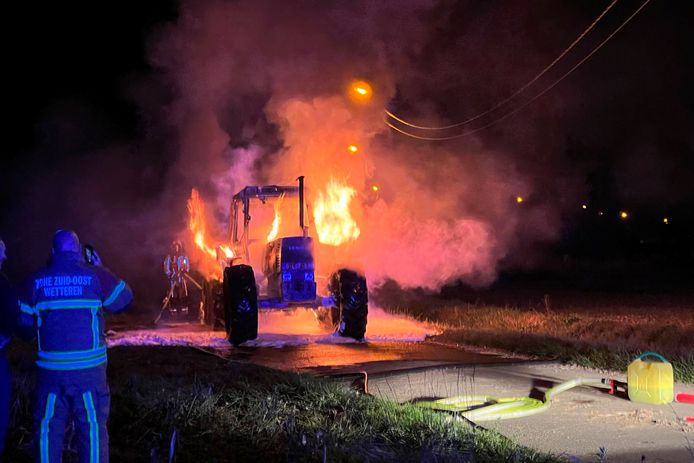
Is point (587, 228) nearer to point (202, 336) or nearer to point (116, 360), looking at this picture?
point (202, 336)

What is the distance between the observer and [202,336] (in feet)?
44.8

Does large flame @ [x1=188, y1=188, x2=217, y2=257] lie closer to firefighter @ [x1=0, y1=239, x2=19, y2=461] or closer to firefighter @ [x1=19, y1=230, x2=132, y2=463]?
firefighter @ [x1=0, y1=239, x2=19, y2=461]

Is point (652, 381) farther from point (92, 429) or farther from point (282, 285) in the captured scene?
point (282, 285)

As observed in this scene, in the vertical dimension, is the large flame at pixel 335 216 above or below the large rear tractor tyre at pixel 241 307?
above

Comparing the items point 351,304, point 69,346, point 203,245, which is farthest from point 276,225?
point 69,346

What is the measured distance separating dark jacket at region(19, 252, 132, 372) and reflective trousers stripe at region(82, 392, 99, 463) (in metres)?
0.20

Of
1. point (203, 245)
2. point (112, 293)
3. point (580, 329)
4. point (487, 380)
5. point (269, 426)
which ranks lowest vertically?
point (487, 380)

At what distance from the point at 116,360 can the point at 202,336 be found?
4.29m

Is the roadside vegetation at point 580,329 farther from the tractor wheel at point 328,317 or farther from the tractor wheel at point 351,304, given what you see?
the tractor wheel at point 328,317

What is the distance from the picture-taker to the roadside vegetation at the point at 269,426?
16.4 ft

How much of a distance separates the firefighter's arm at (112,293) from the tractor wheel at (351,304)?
8.38m

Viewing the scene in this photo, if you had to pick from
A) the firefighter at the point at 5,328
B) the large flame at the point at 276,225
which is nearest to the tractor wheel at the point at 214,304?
the large flame at the point at 276,225

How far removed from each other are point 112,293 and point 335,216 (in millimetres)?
10755

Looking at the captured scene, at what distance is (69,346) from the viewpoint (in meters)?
4.30
